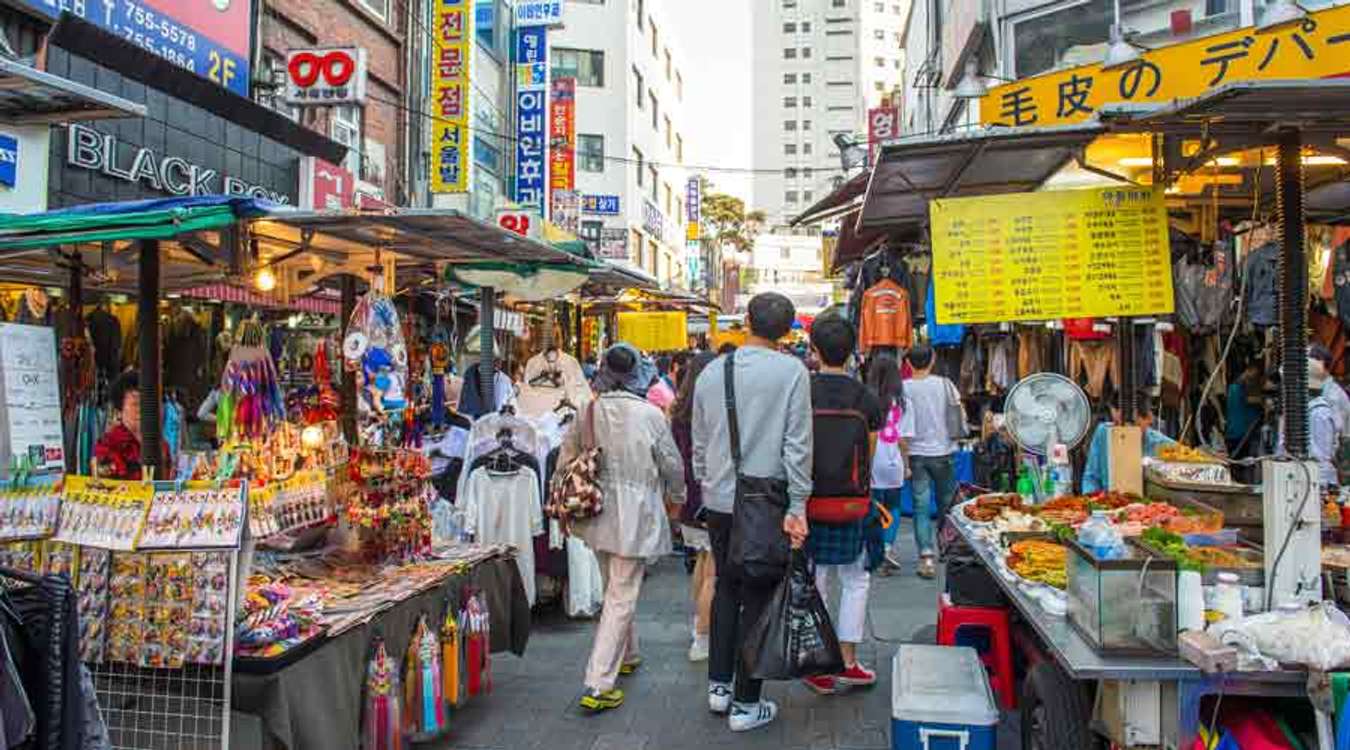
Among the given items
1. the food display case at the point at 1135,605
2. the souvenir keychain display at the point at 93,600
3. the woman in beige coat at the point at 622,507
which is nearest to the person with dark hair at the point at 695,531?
the woman in beige coat at the point at 622,507

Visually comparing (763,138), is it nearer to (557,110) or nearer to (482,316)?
(557,110)

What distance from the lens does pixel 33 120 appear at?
6.98 meters

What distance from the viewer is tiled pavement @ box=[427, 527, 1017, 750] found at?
17.2 ft

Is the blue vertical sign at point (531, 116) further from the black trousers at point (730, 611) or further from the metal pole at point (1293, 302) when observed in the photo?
the metal pole at point (1293, 302)

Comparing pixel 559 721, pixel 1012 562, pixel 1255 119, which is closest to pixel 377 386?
pixel 559 721

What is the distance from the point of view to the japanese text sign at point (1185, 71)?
7125 mm

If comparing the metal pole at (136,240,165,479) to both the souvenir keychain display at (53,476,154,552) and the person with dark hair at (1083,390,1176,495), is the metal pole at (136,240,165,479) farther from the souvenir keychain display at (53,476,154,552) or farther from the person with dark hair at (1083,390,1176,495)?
the person with dark hair at (1083,390,1176,495)

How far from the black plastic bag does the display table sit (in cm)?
174

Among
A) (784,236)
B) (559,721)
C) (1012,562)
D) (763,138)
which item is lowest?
(559,721)

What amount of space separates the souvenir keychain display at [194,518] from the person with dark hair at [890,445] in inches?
232

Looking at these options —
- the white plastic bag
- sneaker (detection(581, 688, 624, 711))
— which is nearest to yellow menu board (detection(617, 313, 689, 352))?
sneaker (detection(581, 688, 624, 711))

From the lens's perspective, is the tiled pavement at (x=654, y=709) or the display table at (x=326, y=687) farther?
the tiled pavement at (x=654, y=709)

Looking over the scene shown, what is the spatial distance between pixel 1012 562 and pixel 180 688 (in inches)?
151

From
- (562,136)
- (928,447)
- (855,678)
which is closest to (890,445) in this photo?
(928,447)
